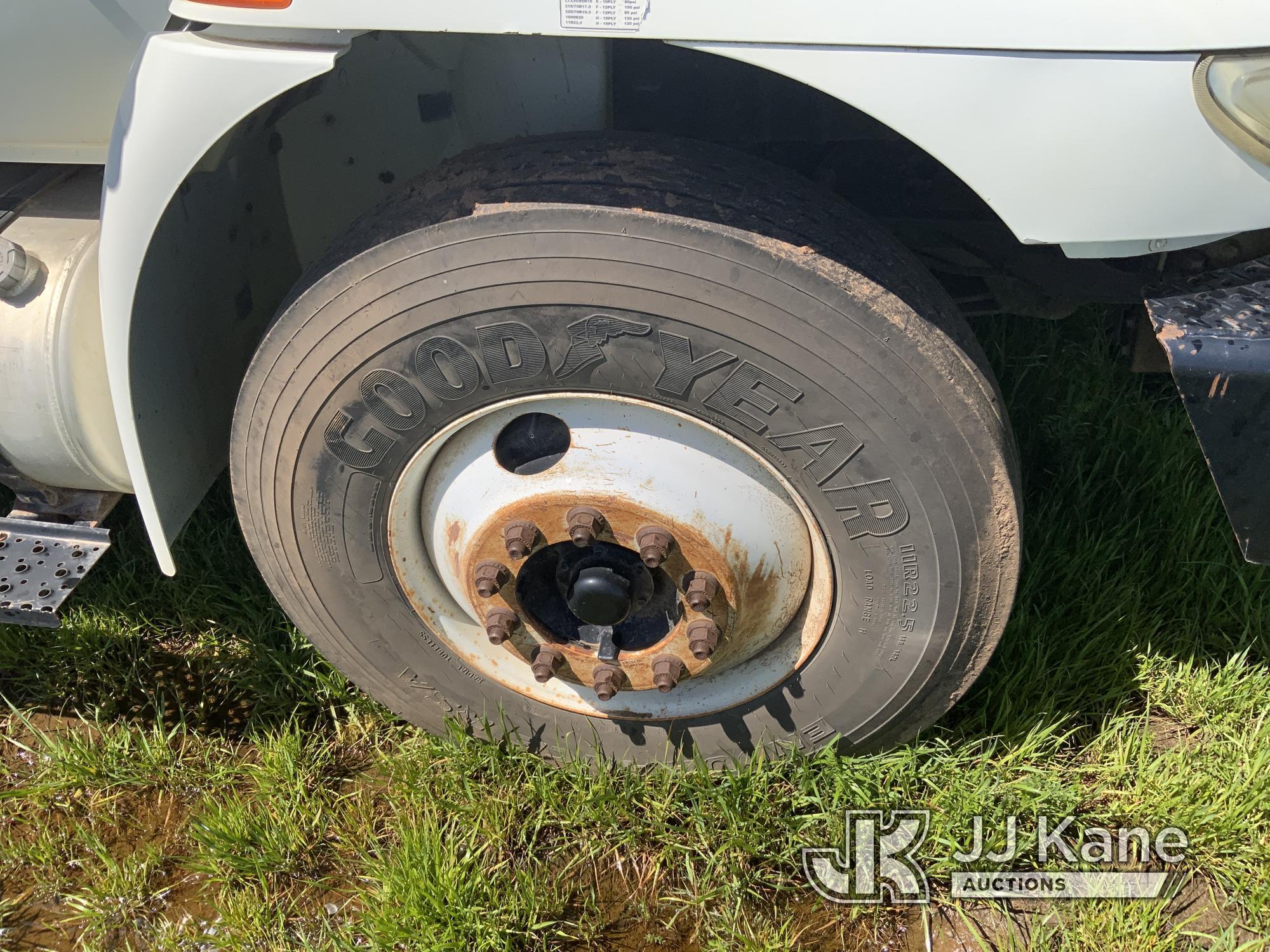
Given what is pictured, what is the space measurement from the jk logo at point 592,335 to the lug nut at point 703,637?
0.50 metres

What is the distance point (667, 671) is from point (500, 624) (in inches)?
12.0

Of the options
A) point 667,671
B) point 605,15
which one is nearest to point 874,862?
point 667,671

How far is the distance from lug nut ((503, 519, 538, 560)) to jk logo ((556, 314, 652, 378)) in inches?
11.7

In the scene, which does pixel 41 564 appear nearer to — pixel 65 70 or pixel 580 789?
pixel 65 70

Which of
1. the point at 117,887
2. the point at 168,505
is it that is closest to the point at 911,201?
the point at 168,505

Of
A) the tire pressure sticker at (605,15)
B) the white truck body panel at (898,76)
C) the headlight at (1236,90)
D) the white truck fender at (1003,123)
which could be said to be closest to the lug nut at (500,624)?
the white truck body panel at (898,76)

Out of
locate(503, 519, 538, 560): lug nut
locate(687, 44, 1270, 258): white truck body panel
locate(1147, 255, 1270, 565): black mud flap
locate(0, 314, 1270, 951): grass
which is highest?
locate(687, 44, 1270, 258): white truck body panel

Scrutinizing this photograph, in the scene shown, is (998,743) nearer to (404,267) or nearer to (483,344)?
(483,344)

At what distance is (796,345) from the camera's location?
146 cm

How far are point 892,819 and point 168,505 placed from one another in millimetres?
1481

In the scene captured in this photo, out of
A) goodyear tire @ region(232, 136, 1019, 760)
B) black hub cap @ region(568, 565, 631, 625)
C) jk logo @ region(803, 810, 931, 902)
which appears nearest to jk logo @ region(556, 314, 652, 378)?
goodyear tire @ region(232, 136, 1019, 760)

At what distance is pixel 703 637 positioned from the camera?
1702mm

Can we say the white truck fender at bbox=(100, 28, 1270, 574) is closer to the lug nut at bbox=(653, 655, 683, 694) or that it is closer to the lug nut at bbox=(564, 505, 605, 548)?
the lug nut at bbox=(564, 505, 605, 548)

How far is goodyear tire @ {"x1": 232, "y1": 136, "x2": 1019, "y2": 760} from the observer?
1.46 meters
